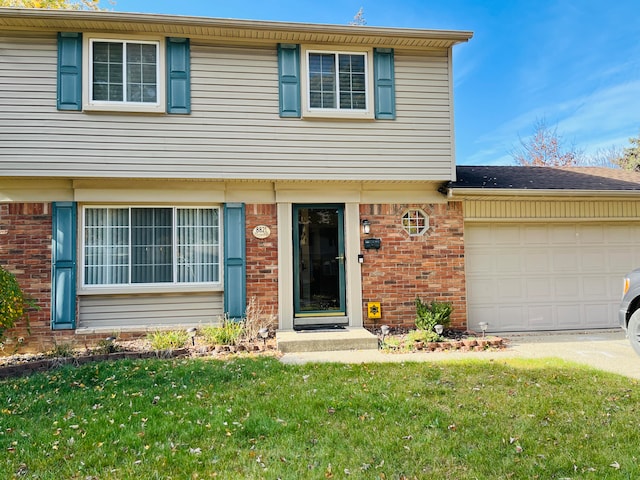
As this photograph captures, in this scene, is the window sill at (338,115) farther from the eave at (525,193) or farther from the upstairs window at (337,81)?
the eave at (525,193)

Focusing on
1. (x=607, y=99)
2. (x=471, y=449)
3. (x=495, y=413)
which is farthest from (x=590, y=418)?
(x=607, y=99)

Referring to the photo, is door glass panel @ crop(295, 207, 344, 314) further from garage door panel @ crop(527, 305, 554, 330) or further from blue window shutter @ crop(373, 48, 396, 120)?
garage door panel @ crop(527, 305, 554, 330)

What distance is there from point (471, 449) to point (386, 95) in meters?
5.90

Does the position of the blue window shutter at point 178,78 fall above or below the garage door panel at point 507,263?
above

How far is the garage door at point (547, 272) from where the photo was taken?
795 centimetres

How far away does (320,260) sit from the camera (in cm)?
766

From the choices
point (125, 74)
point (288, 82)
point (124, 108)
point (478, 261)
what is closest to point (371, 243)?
point (478, 261)

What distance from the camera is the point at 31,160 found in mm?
6508

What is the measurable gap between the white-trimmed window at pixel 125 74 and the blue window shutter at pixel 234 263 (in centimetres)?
209

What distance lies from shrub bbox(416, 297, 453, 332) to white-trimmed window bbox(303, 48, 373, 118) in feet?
11.3

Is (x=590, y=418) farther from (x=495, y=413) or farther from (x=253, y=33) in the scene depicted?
(x=253, y=33)

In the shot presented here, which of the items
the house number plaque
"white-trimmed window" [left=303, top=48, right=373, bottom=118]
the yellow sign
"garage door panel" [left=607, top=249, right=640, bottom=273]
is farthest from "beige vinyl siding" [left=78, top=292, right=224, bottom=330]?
"garage door panel" [left=607, top=249, right=640, bottom=273]

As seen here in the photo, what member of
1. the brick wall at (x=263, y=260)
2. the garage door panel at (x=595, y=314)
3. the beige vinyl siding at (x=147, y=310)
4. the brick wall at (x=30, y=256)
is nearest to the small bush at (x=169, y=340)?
the beige vinyl siding at (x=147, y=310)

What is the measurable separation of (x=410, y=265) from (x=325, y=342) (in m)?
2.26
